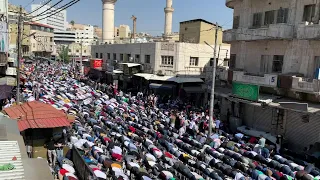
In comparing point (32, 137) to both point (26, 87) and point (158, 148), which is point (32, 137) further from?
point (26, 87)

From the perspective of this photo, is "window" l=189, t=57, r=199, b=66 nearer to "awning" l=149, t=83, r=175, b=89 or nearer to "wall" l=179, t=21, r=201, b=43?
"awning" l=149, t=83, r=175, b=89

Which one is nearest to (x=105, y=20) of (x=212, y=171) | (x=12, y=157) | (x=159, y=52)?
(x=159, y=52)

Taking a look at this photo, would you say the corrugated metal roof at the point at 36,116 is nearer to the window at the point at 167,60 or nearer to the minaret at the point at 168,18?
the window at the point at 167,60

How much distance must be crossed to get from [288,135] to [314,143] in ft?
6.39

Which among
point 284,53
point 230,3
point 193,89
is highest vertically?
point 230,3

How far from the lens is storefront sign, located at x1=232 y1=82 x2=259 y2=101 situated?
60.1 ft

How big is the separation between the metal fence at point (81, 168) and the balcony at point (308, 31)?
530 inches

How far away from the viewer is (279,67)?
19000 millimetres

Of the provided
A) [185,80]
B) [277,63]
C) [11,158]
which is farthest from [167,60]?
[11,158]

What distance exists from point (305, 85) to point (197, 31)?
20.3 metres

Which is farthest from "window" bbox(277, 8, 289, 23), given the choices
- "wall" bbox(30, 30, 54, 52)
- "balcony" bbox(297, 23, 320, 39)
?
"wall" bbox(30, 30, 54, 52)

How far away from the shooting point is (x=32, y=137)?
13.5m

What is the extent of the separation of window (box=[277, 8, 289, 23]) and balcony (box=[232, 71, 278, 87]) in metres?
3.80

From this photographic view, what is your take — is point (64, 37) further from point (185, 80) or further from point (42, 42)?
point (185, 80)
